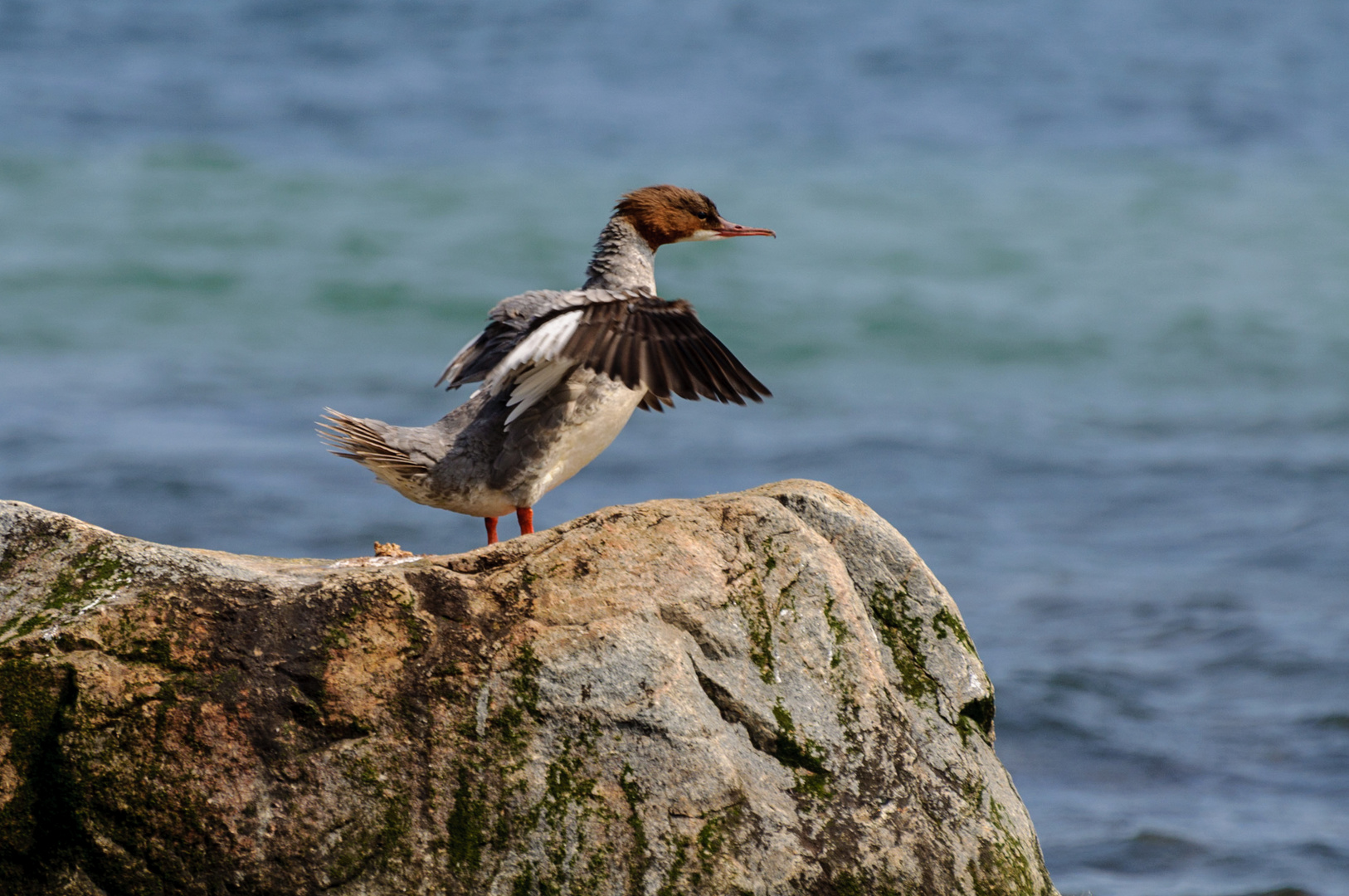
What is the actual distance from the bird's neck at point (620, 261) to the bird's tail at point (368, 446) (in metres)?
1.00

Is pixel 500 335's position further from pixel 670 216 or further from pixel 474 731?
pixel 474 731

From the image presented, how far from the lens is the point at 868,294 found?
16.7m

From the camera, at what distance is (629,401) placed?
4.85 m

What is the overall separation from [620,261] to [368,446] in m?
1.25

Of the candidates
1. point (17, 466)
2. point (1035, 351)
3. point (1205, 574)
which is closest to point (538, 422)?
point (1205, 574)

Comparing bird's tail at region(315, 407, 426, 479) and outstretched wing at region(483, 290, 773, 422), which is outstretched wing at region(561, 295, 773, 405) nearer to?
outstretched wing at region(483, 290, 773, 422)

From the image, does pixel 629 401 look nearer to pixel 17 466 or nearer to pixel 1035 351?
pixel 17 466

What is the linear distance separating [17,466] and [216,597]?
7541 mm

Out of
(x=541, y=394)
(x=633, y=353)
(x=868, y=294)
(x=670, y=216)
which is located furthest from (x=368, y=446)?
(x=868, y=294)

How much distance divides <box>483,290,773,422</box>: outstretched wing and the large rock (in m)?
0.87

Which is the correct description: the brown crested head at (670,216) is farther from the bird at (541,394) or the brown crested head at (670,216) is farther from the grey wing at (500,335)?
the grey wing at (500,335)

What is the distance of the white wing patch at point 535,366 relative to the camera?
4.36 m

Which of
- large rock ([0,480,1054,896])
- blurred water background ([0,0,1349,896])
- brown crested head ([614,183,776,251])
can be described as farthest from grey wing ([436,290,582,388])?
blurred water background ([0,0,1349,896])

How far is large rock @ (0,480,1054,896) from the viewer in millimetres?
3010
